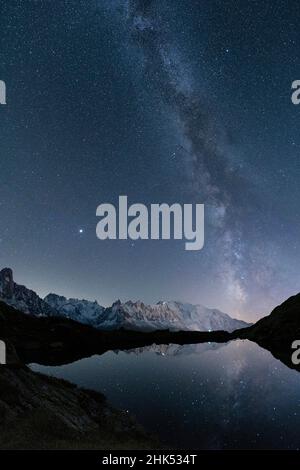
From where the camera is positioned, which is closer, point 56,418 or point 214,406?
point 56,418

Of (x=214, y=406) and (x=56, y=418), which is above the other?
(x=56, y=418)

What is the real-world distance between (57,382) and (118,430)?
35.6ft

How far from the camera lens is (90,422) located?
36.4m

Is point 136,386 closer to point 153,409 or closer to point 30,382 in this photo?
point 153,409

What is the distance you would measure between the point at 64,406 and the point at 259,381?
6241cm

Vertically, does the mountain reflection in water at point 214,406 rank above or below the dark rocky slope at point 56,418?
below

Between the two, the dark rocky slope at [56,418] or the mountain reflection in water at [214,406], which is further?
the mountain reflection in water at [214,406]
